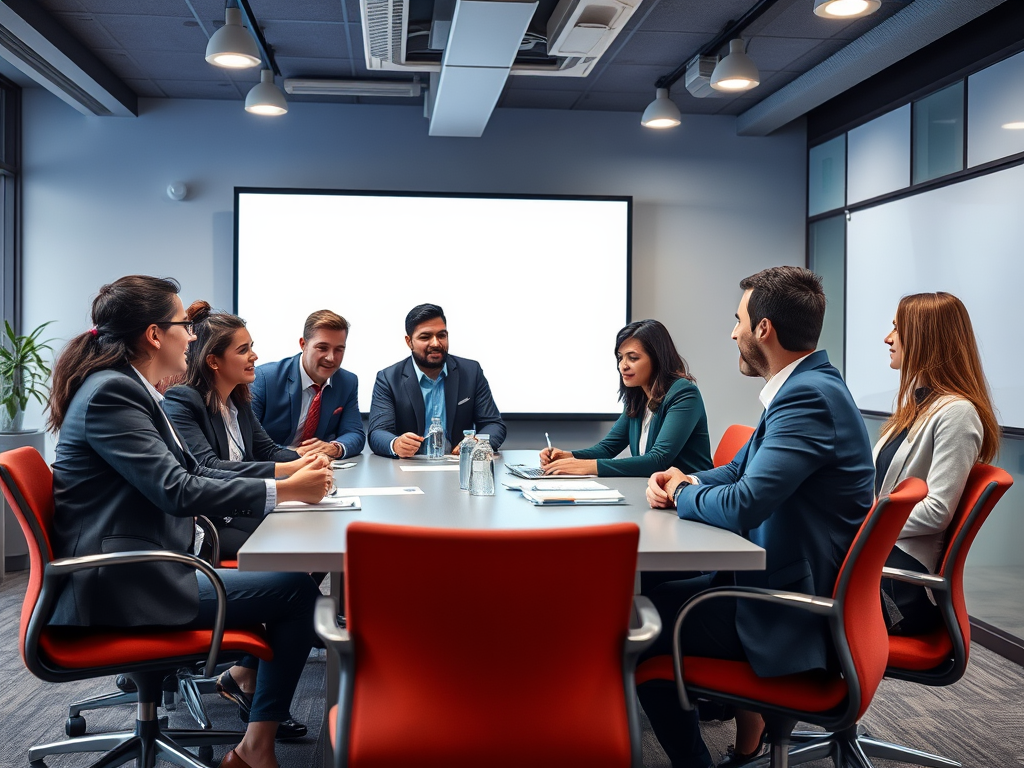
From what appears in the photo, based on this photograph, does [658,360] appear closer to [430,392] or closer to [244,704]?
[430,392]

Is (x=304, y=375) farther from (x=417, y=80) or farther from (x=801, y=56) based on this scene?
(x=801, y=56)

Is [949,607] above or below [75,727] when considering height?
above

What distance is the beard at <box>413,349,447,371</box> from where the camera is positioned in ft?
13.8

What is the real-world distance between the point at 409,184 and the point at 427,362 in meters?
2.00

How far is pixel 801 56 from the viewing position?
482 centimetres

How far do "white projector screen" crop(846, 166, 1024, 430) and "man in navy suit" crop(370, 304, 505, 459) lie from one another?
2339 mm

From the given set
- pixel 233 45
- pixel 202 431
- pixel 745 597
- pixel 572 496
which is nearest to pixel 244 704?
pixel 202 431

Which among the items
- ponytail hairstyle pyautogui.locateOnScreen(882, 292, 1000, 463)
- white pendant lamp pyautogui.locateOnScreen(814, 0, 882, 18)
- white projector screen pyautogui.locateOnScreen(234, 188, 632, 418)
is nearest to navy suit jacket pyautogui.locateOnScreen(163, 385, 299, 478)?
ponytail hairstyle pyautogui.locateOnScreen(882, 292, 1000, 463)

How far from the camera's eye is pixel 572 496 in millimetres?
2496

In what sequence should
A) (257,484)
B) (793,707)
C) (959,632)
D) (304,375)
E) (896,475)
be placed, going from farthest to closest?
(304,375)
(896,475)
(257,484)
(959,632)
(793,707)

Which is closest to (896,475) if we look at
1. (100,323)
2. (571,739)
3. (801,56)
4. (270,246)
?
(571,739)

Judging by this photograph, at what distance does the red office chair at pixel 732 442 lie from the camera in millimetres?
3361

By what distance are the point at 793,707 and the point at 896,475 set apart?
3.43ft

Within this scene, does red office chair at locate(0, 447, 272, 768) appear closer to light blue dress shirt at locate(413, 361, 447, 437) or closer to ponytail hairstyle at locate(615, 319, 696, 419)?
ponytail hairstyle at locate(615, 319, 696, 419)
